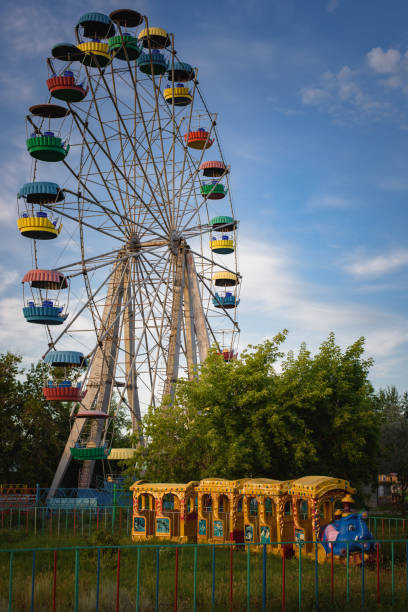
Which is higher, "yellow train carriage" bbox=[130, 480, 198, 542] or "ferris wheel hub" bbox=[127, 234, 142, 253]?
"ferris wheel hub" bbox=[127, 234, 142, 253]

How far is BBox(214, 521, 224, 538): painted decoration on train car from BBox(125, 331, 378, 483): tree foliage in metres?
3.37

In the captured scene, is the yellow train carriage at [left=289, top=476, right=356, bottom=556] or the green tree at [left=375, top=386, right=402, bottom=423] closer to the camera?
the yellow train carriage at [left=289, top=476, right=356, bottom=556]

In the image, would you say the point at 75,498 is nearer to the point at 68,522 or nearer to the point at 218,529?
the point at 68,522

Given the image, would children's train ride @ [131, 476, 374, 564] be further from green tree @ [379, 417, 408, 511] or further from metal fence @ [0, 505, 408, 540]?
green tree @ [379, 417, 408, 511]

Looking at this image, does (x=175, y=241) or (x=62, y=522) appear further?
(x=175, y=241)

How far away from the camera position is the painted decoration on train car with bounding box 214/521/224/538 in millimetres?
17711

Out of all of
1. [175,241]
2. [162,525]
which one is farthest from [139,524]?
[175,241]

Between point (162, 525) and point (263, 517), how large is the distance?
126 inches

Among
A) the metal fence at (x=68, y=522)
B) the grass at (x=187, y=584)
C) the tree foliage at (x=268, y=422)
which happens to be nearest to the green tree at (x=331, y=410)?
the tree foliage at (x=268, y=422)

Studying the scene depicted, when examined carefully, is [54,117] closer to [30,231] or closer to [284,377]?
[30,231]

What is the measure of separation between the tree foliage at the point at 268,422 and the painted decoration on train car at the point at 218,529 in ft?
A: 11.0

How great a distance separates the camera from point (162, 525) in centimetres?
1842

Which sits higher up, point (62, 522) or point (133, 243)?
point (133, 243)

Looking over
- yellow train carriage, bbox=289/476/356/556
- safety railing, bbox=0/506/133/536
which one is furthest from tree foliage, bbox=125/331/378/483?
yellow train carriage, bbox=289/476/356/556
